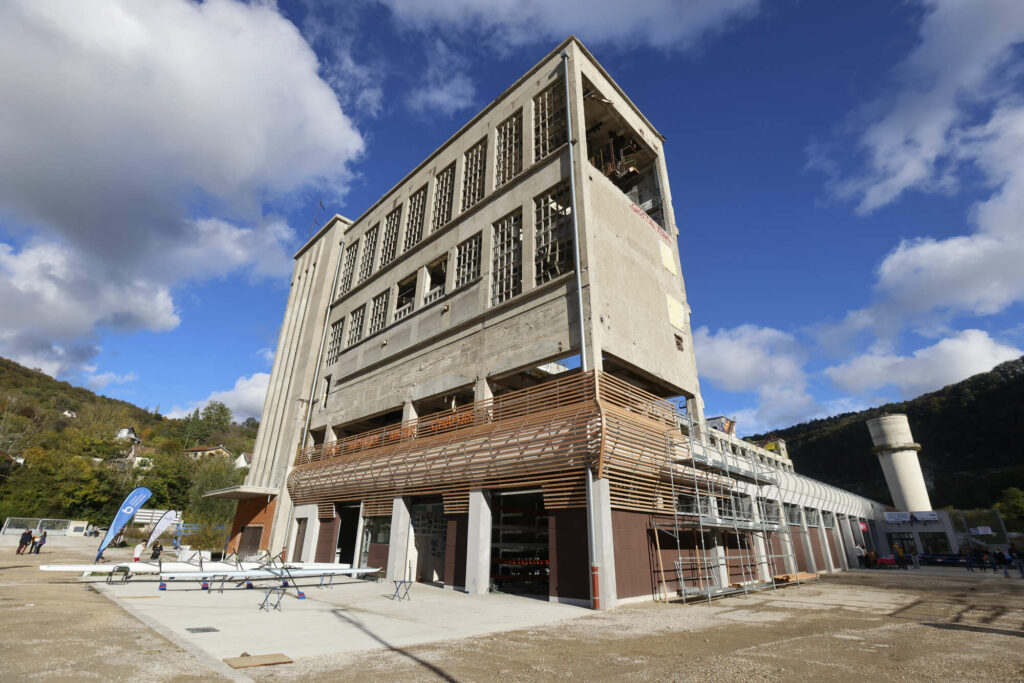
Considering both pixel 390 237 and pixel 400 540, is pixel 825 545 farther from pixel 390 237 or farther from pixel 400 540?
pixel 390 237

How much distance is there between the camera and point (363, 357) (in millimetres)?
28859

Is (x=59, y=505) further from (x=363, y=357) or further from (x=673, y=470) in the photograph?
(x=673, y=470)

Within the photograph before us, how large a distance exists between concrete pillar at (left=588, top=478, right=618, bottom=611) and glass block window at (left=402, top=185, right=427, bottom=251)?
2043 cm

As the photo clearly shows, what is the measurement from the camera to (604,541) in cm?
1273

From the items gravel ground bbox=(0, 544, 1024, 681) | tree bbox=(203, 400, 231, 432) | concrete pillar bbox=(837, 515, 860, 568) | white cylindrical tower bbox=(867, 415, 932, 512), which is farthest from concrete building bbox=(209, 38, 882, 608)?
tree bbox=(203, 400, 231, 432)

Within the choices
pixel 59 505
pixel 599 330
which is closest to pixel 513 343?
pixel 599 330

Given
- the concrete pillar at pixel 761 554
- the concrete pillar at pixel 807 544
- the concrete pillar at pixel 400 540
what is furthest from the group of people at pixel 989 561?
the concrete pillar at pixel 400 540

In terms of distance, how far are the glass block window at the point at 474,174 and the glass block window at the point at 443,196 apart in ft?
3.84

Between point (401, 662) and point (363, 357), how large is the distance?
23.9 meters

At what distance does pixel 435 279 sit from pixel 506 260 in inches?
331

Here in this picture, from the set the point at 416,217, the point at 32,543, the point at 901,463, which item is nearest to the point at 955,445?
the point at 901,463

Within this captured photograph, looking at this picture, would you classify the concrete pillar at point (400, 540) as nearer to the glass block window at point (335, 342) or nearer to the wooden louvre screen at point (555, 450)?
the wooden louvre screen at point (555, 450)

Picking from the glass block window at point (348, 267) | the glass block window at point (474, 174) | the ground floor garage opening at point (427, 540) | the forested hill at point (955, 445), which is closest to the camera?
the ground floor garage opening at point (427, 540)

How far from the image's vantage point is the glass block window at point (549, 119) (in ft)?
70.8
